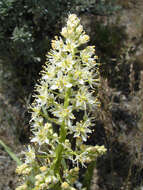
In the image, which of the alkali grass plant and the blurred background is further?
the blurred background

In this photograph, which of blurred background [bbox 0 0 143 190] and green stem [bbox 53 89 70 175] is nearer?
green stem [bbox 53 89 70 175]

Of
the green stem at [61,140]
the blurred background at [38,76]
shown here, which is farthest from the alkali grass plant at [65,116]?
the blurred background at [38,76]

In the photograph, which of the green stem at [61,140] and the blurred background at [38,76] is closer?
the green stem at [61,140]

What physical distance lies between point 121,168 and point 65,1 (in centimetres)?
272

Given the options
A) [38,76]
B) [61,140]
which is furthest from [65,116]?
[38,76]

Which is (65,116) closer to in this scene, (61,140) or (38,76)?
(61,140)

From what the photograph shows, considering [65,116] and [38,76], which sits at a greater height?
[38,76]

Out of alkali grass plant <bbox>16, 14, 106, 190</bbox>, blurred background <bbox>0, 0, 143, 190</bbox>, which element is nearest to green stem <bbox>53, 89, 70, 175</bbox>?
alkali grass plant <bbox>16, 14, 106, 190</bbox>

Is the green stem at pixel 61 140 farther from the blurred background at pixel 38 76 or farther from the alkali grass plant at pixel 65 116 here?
the blurred background at pixel 38 76

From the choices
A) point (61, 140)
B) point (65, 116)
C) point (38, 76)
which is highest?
point (38, 76)

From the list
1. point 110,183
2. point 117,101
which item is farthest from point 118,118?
point 110,183

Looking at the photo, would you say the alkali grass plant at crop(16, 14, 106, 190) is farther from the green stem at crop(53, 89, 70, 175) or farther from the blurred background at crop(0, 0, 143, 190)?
the blurred background at crop(0, 0, 143, 190)

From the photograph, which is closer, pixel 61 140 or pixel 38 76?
pixel 61 140

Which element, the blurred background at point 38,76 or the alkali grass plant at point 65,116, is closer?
the alkali grass plant at point 65,116
